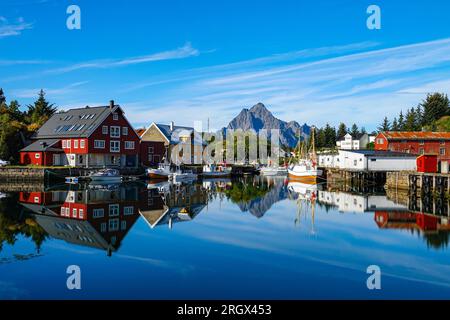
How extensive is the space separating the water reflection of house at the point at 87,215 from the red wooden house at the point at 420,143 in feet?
148

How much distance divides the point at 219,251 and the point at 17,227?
10.9 m

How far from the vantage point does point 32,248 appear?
16562mm

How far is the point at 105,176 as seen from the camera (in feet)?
170

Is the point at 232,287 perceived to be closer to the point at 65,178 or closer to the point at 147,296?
the point at 147,296

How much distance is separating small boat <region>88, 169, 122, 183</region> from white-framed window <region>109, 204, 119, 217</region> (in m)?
23.2

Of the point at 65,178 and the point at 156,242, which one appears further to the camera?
the point at 65,178

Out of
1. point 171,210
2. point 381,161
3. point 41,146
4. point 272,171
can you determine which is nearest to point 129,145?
point 41,146

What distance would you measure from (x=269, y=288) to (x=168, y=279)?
303 cm

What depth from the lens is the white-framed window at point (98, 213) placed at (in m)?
24.5

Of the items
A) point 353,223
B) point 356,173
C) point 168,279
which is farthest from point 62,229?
point 356,173

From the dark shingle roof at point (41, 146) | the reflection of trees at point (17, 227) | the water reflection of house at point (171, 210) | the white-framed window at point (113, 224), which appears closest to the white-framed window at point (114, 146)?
the dark shingle roof at point (41, 146)

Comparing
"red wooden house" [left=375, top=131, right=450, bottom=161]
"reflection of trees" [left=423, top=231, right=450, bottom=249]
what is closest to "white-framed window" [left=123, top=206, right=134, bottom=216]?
"reflection of trees" [left=423, top=231, right=450, bottom=249]

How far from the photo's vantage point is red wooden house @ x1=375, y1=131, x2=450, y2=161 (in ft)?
212

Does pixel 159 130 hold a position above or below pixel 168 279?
above
